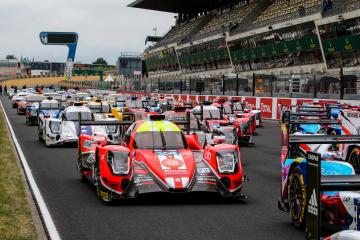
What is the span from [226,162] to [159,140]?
1.38 meters

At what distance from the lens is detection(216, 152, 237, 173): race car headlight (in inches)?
458

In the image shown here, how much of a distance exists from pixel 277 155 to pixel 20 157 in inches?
279

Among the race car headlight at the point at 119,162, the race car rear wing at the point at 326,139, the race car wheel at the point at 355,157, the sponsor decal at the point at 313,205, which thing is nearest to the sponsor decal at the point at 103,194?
the race car headlight at the point at 119,162

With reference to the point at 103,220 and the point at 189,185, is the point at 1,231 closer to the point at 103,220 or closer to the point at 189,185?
the point at 103,220

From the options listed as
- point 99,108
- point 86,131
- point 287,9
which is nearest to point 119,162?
point 86,131

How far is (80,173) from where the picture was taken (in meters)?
14.6

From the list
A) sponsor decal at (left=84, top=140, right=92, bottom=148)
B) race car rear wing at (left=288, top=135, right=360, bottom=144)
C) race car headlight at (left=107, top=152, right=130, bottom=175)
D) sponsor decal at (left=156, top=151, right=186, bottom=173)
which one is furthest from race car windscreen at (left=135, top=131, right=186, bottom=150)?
race car rear wing at (left=288, top=135, right=360, bottom=144)

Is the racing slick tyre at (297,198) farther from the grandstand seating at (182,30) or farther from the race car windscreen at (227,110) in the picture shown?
the grandstand seating at (182,30)

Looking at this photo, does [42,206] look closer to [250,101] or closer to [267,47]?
[250,101]

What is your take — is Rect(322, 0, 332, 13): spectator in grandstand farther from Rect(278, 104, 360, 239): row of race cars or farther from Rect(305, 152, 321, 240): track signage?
Rect(305, 152, 321, 240): track signage

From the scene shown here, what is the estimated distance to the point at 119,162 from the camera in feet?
37.5

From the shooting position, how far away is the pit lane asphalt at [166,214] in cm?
901

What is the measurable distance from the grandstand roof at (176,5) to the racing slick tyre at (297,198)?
82.6 metres

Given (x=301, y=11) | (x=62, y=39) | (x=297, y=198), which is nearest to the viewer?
(x=297, y=198)
